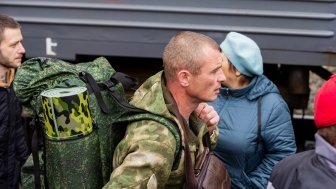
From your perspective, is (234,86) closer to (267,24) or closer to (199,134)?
(199,134)

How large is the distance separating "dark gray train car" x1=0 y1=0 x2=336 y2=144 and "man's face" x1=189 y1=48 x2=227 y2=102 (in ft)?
5.47

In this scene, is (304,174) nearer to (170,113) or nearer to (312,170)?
(312,170)

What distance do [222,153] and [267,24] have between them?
4.33 ft

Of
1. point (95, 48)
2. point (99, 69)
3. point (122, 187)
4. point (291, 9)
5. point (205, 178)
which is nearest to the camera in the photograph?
point (122, 187)

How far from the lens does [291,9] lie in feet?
12.1

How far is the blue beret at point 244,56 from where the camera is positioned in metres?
2.78

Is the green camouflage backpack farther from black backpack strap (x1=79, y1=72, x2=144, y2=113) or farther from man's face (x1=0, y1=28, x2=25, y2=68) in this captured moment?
man's face (x1=0, y1=28, x2=25, y2=68)

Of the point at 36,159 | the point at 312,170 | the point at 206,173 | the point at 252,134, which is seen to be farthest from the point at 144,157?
the point at 252,134

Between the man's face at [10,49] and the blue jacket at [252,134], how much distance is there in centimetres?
126

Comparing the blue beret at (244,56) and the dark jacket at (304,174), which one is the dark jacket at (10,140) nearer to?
the blue beret at (244,56)

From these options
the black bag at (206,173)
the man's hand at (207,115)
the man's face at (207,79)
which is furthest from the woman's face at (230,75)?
the man's face at (207,79)

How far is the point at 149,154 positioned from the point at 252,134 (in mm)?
998

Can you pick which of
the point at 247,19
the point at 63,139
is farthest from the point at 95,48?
the point at 63,139

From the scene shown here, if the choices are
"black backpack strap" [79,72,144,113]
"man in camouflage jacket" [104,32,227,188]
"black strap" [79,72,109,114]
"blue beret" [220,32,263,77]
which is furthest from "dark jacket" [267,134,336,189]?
"blue beret" [220,32,263,77]
